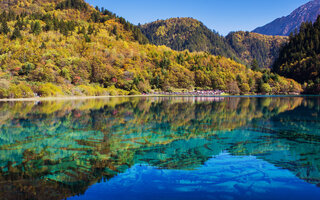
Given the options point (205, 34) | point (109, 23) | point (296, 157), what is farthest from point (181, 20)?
point (296, 157)

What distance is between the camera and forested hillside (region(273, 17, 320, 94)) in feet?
243

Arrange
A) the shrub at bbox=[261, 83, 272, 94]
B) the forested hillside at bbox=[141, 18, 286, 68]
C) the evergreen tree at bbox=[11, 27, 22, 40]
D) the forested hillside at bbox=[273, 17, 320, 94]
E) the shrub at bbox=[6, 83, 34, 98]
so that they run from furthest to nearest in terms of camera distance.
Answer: the forested hillside at bbox=[141, 18, 286, 68]
the forested hillside at bbox=[273, 17, 320, 94]
the shrub at bbox=[261, 83, 272, 94]
the evergreen tree at bbox=[11, 27, 22, 40]
the shrub at bbox=[6, 83, 34, 98]

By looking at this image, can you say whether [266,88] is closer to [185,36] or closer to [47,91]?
[47,91]

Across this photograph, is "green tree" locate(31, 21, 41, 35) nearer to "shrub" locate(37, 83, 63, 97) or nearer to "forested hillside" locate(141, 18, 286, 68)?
"shrub" locate(37, 83, 63, 97)

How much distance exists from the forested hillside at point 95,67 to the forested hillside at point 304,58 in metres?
8.85

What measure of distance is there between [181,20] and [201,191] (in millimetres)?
199218

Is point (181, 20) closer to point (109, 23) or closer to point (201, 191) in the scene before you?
point (109, 23)

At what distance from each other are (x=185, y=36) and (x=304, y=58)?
98784 millimetres

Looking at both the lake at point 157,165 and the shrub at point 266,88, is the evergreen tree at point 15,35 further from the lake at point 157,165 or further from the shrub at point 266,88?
the shrub at point 266,88

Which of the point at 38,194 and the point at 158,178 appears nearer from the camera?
the point at 38,194

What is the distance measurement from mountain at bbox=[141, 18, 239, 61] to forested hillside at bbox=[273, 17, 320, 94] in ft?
193

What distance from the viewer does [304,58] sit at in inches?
3310

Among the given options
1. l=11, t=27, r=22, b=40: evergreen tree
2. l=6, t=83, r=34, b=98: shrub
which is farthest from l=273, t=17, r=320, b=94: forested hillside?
l=11, t=27, r=22, b=40: evergreen tree

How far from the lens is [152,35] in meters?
174
